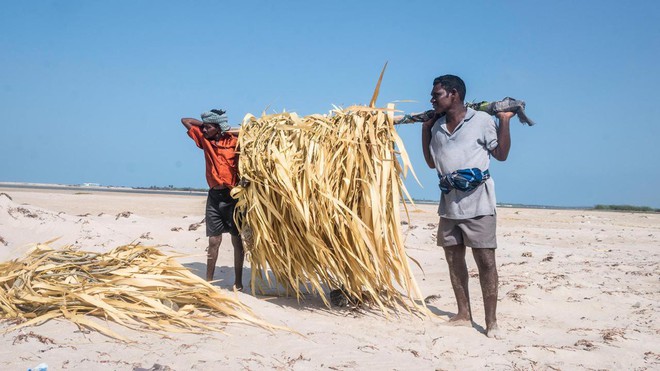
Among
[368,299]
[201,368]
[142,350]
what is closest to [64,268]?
[142,350]

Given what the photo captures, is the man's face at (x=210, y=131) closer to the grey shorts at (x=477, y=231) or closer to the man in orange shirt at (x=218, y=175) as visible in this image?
the man in orange shirt at (x=218, y=175)

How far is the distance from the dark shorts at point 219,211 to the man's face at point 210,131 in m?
0.46

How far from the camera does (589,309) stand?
171 inches

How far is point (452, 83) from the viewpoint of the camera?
12.3 feet

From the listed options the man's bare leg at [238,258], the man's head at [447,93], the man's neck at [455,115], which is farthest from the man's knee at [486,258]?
the man's bare leg at [238,258]

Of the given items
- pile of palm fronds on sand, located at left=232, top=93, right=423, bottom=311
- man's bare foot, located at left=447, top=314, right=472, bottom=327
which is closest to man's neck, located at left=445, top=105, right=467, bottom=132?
pile of palm fronds on sand, located at left=232, top=93, right=423, bottom=311

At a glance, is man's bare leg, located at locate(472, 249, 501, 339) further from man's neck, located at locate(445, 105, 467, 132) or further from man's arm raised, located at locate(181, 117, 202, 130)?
man's arm raised, located at locate(181, 117, 202, 130)

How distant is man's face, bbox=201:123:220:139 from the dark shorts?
0.46 metres

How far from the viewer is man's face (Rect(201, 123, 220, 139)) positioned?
459 centimetres

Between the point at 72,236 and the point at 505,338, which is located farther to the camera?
the point at 72,236

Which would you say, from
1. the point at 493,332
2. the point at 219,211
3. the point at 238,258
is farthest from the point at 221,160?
the point at 493,332

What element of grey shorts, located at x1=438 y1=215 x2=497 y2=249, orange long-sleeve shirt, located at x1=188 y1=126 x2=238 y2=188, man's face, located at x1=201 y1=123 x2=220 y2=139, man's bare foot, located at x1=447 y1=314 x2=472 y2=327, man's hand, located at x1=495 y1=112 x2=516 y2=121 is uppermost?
man's hand, located at x1=495 y1=112 x2=516 y2=121

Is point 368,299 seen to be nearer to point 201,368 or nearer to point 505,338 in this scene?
point 505,338

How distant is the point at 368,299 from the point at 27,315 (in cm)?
235
